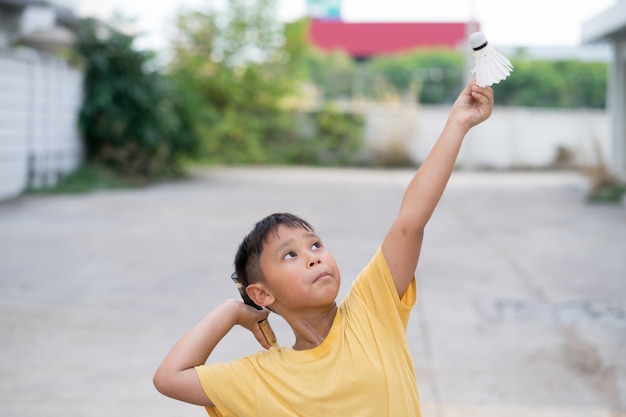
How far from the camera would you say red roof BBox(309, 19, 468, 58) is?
134 feet

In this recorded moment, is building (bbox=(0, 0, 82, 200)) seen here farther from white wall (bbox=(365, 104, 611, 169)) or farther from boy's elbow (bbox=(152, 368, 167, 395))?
boy's elbow (bbox=(152, 368, 167, 395))

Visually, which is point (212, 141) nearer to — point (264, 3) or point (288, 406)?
point (264, 3)

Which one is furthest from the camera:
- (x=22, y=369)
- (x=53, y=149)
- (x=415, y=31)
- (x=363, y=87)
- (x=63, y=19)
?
(x=415, y=31)

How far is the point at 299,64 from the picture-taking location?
2069cm

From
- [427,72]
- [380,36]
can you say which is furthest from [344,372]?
[380,36]

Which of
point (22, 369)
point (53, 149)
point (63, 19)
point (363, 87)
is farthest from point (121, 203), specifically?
point (363, 87)

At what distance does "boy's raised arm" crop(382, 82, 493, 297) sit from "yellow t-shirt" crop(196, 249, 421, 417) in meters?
0.04

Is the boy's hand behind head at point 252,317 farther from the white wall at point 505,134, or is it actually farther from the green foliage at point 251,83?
the white wall at point 505,134

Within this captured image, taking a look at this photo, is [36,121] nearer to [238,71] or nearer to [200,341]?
[238,71]

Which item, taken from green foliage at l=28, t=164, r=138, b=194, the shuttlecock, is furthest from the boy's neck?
green foliage at l=28, t=164, r=138, b=194

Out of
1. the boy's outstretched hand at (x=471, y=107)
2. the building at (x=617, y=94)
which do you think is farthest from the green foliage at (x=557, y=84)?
the boy's outstretched hand at (x=471, y=107)

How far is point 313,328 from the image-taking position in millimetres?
1931

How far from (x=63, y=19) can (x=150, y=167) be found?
559 cm

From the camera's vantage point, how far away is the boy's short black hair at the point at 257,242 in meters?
1.91
